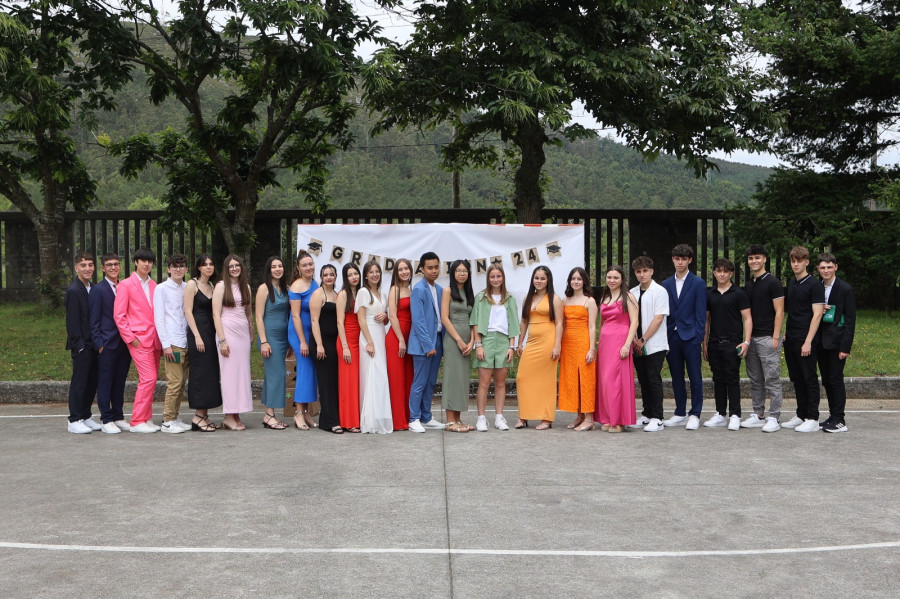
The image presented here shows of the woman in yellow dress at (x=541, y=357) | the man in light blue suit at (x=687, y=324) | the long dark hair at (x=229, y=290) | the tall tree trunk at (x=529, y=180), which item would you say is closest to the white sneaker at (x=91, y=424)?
the long dark hair at (x=229, y=290)

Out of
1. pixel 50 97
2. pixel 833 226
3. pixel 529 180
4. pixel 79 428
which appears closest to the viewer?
pixel 79 428

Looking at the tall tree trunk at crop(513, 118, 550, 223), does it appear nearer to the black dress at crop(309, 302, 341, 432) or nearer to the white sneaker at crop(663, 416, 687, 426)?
the white sneaker at crop(663, 416, 687, 426)

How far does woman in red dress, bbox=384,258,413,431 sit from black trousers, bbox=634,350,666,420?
7.62 feet

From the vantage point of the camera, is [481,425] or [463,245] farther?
[463,245]

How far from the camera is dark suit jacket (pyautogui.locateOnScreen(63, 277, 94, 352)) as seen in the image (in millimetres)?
8992

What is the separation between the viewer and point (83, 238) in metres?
18.0

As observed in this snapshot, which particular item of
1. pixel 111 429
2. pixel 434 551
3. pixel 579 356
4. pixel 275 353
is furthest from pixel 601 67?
pixel 434 551

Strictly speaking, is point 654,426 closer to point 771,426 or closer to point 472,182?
point 771,426

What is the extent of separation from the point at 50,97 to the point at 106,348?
6.47m

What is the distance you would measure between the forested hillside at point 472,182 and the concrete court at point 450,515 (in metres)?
23.6

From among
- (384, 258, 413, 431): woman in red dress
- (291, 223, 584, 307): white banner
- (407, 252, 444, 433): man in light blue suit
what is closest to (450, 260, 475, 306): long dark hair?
(407, 252, 444, 433): man in light blue suit

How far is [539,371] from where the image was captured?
30.3 feet

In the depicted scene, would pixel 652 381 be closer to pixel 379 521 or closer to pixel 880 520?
pixel 880 520

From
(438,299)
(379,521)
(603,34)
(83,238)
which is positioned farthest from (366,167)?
(379,521)
